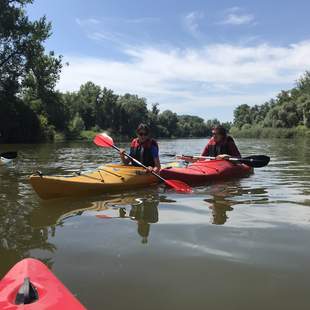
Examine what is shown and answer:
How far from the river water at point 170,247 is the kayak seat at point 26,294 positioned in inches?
19.3

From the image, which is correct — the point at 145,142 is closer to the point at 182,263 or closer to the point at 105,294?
the point at 182,263

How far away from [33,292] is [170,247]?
1.79m

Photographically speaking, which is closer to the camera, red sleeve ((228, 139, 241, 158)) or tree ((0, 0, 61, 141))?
red sleeve ((228, 139, 241, 158))

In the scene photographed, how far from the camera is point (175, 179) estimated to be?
8.03m

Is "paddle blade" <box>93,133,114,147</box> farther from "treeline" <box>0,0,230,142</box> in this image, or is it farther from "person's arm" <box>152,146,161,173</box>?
"treeline" <box>0,0,230,142</box>

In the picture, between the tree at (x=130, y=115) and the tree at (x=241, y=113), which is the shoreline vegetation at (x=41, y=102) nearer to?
the tree at (x=130, y=115)

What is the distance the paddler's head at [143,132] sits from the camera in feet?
25.5

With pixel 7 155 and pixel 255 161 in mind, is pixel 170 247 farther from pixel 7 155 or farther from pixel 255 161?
pixel 7 155

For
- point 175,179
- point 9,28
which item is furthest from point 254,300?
point 9,28

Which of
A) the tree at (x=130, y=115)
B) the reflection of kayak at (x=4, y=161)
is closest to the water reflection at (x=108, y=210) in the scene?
the reflection of kayak at (x=4, y=161)

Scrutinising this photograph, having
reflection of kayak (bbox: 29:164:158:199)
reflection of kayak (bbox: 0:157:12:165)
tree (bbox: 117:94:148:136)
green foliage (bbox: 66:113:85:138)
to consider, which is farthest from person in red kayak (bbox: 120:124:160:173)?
tree (bbox: 117:94:148:136)

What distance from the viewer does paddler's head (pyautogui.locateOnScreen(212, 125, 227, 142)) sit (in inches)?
378

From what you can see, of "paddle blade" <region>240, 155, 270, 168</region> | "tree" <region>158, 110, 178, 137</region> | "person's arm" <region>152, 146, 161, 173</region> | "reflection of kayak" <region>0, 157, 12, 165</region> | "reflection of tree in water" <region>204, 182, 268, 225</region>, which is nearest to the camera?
"reflection of tree in water" <region>204, 182, 268, 225</region>

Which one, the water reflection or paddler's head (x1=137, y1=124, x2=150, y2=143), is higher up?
paddler's head (x1=137, y1=124, x2=150, y2=143)
